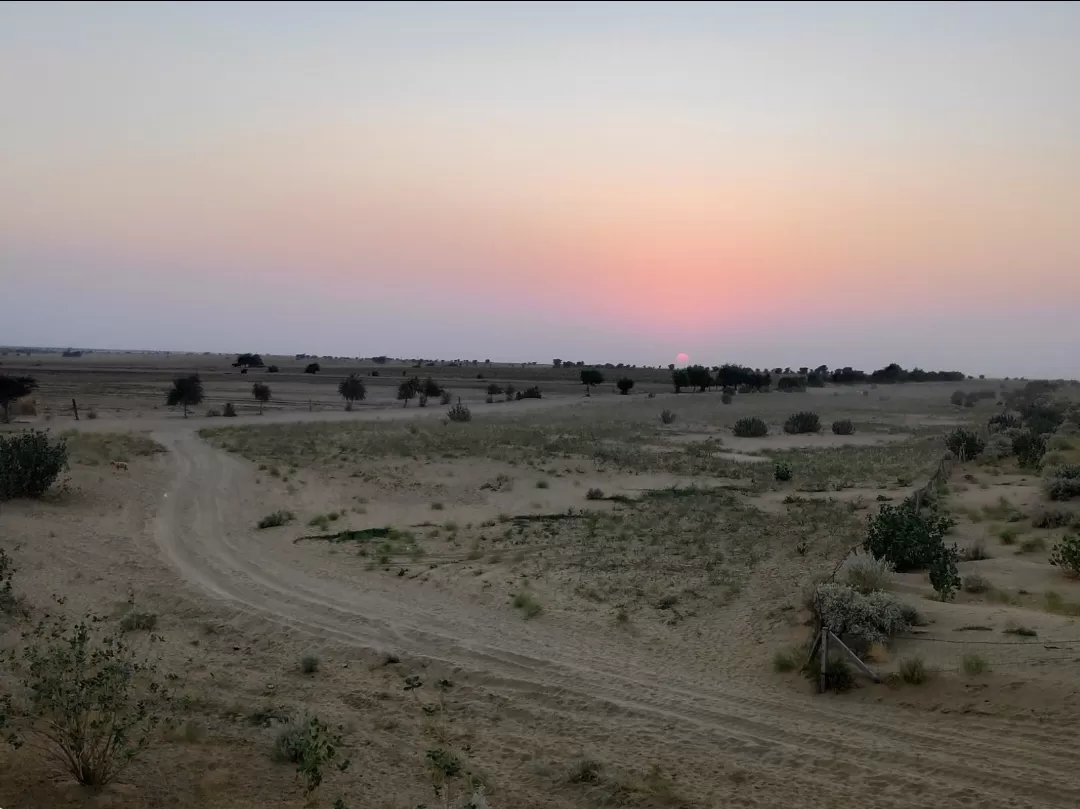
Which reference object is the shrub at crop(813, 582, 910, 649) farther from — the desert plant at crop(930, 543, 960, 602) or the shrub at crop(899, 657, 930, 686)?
the desert plant at crop(930, 543, 960, 602)

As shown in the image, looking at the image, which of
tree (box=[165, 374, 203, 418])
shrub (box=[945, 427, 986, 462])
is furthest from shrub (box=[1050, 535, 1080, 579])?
tree (box=[165, 374, 203, 418])

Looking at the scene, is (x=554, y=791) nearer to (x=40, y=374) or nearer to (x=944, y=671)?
(x=944, y=671)

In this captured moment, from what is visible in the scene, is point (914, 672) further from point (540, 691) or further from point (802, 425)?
point (802, 425)

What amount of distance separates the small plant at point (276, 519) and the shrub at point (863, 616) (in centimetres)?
1378

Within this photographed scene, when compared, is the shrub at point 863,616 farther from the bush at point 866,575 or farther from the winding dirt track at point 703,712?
the winding dirt track at point 703,712

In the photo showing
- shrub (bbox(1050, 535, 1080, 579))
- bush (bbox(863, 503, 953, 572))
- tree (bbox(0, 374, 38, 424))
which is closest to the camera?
shrub (bbox(1050, 535, 1080, 579))

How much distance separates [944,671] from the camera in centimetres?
864

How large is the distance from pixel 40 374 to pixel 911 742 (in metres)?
108

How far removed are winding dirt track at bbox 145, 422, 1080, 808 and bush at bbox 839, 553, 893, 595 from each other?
320cm

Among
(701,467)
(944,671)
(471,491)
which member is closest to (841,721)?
(944,671)

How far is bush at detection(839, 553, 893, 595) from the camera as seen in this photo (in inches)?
449

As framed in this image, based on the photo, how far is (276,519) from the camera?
19234mm

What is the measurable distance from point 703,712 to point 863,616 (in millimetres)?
2727

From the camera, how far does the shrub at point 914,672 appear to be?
8516mm
